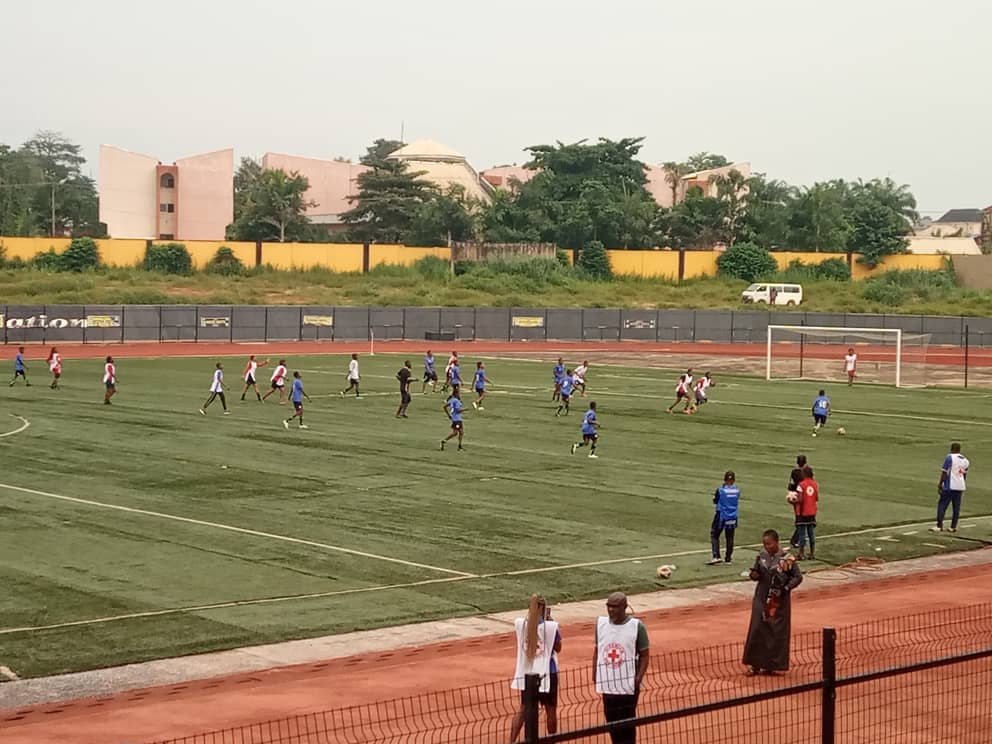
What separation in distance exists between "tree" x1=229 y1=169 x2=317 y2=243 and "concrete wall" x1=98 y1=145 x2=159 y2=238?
7188 mm

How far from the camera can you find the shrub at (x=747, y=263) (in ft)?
370

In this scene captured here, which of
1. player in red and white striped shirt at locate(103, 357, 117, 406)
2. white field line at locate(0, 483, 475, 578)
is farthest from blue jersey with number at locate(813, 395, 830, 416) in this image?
white field line at locate(0, 483, 475, 578)

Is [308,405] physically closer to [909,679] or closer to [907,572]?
[907,572]

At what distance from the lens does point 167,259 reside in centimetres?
10238

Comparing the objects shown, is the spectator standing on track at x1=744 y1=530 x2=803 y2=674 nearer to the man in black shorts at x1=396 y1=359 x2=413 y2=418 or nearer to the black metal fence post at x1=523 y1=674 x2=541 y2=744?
the black metal fence post at x1=523 y1=674 x2=541 y2=744

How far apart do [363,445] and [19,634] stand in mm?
19848

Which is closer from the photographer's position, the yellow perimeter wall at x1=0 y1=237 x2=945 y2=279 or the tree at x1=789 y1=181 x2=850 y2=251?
the yellow perimeter wall at x1=0 y1=237 x2=945 y2=279

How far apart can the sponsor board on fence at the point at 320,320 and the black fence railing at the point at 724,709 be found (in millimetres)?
68017

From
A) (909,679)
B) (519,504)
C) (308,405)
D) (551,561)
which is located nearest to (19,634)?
(551,561)

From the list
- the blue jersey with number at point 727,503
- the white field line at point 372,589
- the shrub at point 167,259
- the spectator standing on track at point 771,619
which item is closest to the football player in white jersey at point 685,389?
the white field line at point 372,589

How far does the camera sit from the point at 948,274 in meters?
113

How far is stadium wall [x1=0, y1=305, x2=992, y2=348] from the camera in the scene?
7669 cm

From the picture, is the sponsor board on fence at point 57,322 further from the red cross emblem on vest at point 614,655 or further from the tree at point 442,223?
the red cross emblem on vest at point 614,655

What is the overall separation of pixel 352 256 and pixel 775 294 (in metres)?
30.4
